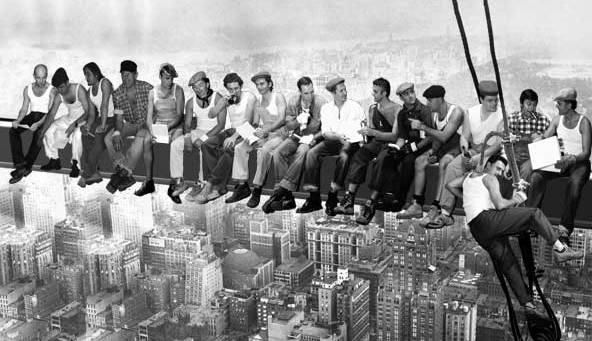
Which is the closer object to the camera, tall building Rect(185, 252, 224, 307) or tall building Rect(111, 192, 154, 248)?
tall building Rect(111, 192, 154, 248)

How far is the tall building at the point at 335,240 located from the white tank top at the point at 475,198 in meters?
1.91

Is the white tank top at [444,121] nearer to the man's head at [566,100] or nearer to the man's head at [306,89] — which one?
the man's head at [566,100]

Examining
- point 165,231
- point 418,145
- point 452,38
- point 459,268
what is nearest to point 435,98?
point 418,145

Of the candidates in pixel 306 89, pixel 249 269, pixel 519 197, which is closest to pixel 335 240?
pixel 249 269

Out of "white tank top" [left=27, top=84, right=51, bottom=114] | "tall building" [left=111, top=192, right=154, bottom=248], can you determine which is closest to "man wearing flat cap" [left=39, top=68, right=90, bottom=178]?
"white tank top" [left=27, top=84, right=51, bottom=114]

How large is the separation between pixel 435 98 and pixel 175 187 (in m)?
2.72

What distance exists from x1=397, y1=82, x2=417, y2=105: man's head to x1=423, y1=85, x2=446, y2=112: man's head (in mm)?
110

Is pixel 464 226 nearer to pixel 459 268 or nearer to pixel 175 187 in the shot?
pixel 459 268

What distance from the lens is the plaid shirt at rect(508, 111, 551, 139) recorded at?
6.57 meters

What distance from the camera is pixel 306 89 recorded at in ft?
24.6

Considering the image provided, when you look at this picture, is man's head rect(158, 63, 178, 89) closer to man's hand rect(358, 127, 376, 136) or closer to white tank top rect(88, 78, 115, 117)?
white tank top rect(88, 78, 115, 117)

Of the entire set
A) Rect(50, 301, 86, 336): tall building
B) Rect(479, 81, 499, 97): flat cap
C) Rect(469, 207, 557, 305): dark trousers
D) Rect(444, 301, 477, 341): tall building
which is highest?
Rect(479, 81, 499, 97): flat cap

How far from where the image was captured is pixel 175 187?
8.45 m

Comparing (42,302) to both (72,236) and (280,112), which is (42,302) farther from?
(280,112)
